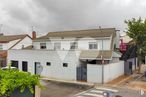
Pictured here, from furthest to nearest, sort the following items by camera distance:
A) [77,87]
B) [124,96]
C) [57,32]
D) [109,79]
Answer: [57,32] < [109,79] < [77,87] < [124,96]

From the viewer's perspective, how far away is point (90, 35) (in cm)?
3559

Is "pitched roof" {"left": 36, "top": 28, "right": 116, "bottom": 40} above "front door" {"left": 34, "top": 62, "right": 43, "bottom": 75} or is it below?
above

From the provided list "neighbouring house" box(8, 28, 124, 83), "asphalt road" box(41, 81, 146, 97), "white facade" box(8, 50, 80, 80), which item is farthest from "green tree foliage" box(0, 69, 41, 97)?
"white facade" box(8, 50, 80, 80)

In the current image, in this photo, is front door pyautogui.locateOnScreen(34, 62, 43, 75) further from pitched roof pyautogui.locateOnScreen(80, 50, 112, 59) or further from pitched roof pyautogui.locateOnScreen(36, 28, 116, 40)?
pitched roof pyautogui.locateOnScreen(36, 28, 116, 40)

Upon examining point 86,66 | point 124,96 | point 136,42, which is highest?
point 136,42

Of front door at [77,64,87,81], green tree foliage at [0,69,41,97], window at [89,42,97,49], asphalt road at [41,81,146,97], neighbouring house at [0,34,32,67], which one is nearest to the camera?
green tree foliage at [0,69,41,97]

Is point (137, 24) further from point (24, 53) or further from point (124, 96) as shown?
point (24, 53)

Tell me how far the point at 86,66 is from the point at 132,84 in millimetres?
5986

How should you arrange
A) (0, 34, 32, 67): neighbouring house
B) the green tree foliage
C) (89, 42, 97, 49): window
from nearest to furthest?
the green tree foliage → (89, 42, 97, 49): window → (0, 34, 32, 67): neighbouring house

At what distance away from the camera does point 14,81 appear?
38.1 ft

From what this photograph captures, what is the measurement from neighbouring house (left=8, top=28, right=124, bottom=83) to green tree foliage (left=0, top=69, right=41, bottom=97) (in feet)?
A: 53.6

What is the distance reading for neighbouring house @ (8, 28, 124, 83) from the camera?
95.8ft

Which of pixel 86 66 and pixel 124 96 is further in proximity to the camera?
pixel 86 66

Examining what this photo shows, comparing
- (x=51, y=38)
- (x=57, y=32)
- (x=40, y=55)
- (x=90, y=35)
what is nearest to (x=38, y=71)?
(x=40, y=55)
